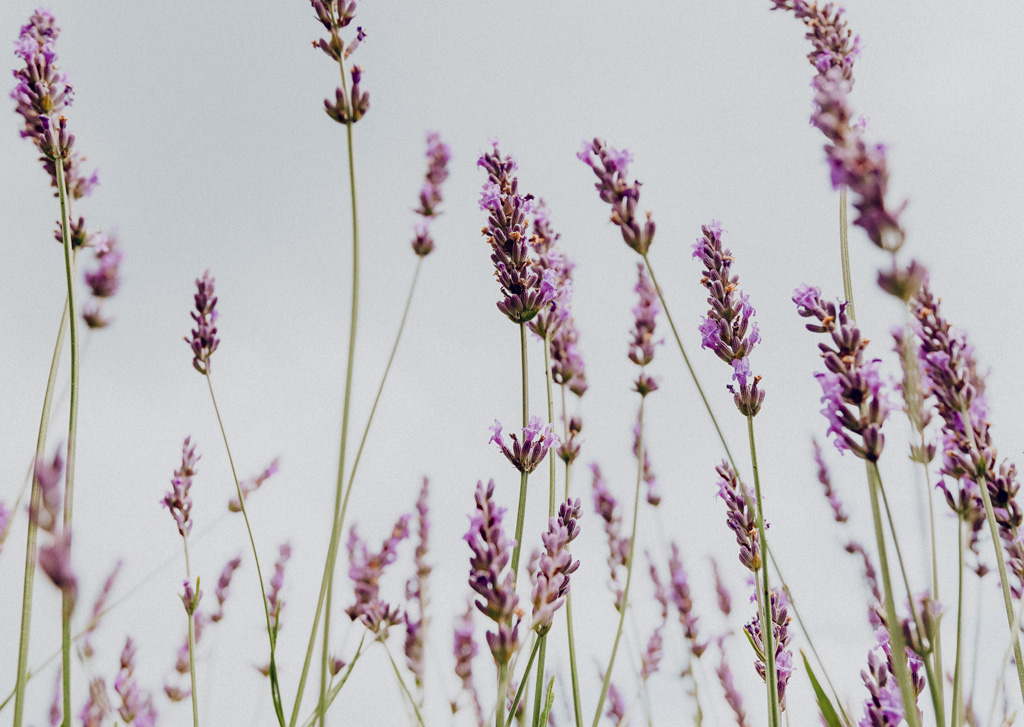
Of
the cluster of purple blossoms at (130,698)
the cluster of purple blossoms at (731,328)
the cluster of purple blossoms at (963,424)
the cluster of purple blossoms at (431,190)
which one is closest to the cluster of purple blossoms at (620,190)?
the cluster of purple blossoms at (731,328)

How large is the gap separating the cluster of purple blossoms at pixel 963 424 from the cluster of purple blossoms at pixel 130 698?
2.14 meters

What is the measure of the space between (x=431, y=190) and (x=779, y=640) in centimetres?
199

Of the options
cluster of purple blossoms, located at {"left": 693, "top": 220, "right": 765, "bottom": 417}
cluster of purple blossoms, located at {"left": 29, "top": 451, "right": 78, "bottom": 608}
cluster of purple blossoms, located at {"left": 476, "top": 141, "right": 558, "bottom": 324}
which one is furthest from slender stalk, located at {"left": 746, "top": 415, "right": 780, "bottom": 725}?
cluster of purple blossoms, located at {"left": 29, "top": 451, "right": 78, "bottom": 608}

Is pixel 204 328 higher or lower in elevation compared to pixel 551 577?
higher

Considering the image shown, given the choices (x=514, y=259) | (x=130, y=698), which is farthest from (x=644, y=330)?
(x=130, y=698)

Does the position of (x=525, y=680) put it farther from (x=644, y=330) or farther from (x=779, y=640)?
(x=644, y=330)

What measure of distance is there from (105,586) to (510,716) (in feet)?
6.66

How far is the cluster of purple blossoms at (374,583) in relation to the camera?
1.27 meters

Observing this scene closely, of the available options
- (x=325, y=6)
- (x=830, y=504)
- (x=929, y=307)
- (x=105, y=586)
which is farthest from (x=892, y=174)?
(x=105, y=586)

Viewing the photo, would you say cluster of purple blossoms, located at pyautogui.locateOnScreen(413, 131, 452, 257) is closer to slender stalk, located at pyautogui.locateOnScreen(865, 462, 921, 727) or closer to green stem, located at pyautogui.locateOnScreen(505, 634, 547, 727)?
green stem, located at pyautogui.locateOnScreen(505, 634, 547, 727)

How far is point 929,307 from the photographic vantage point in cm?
133

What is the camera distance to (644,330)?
8.36 feet

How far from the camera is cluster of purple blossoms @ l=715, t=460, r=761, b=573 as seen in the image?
158 centimetres

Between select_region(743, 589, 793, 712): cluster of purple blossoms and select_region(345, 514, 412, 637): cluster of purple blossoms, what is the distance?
891 mm
